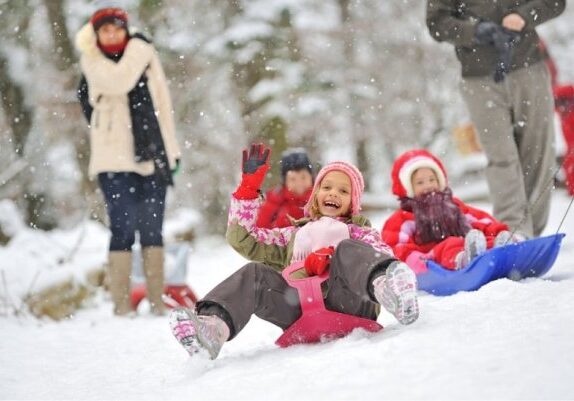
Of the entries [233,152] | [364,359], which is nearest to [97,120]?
[364,359]

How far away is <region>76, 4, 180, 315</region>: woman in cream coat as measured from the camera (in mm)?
4496

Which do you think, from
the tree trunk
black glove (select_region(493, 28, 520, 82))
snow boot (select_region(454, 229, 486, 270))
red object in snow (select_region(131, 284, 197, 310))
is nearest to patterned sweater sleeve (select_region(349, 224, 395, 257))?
snow boot (select_region(454, 229, 486, 270))

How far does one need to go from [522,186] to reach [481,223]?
418 mm

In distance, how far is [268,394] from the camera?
190cm

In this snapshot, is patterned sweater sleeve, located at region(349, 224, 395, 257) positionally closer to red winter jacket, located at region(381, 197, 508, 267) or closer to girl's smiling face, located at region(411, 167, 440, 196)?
red winter jacket, located at region(381, 197, 508, 267)

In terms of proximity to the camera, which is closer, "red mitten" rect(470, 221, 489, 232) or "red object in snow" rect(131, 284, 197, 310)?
"red mitten" rect(470, 221, 489, 232)

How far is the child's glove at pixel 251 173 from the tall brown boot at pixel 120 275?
1.86m

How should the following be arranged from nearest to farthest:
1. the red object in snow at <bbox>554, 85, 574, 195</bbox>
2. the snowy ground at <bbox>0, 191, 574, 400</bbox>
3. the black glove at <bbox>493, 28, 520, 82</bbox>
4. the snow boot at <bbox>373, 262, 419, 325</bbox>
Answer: the snowy ground at <bbox>0, 191, 574, 400</bbox>, the snow boot at <bbox>373, 262, 419, 325</bbox>, the black glove at <bbox>493, 28, 520, 82</bbox>, the red object in snow at <bbox>554, 85, 574, 195</bbox>

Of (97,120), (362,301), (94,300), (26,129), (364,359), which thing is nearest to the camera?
(364,359)

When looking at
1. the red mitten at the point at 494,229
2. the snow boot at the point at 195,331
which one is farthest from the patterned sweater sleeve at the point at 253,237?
the red mitten at the point at 494,229

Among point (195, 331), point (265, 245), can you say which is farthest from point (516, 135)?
point (195, 331)

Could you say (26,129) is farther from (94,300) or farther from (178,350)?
(178,350)

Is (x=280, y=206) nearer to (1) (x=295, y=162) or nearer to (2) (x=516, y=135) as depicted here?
(1) (x=295, y=162)

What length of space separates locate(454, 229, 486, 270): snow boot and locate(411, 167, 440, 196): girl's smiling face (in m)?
0.72
